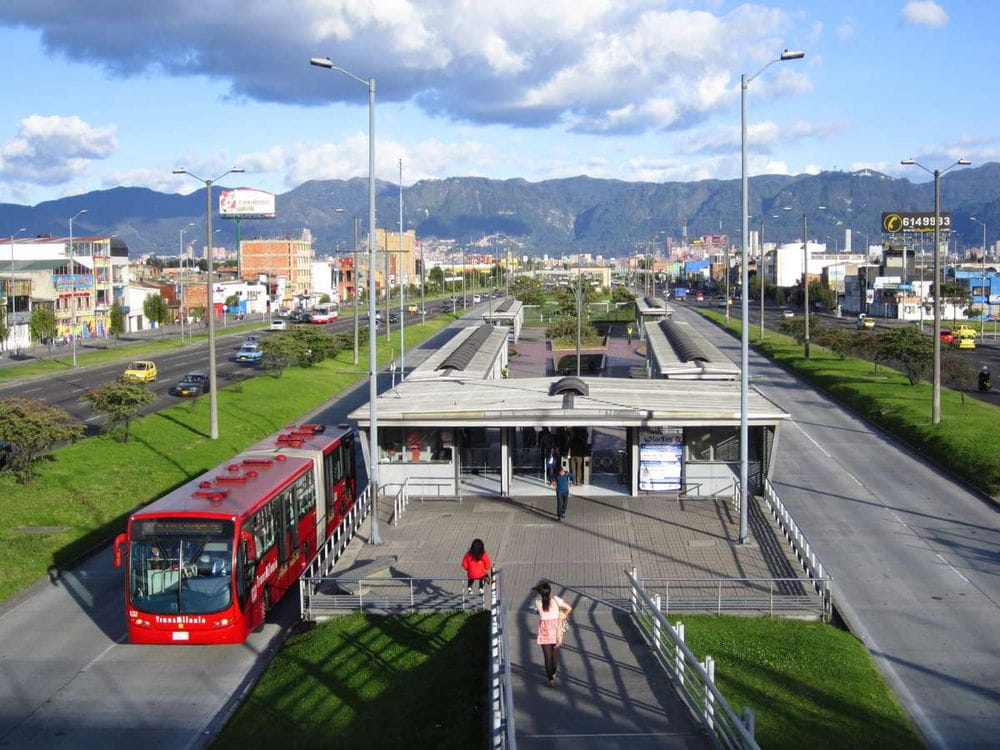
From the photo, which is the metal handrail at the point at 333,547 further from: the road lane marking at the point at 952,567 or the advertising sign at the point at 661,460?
the road lane marking at the point at 952,567

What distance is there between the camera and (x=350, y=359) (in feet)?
237

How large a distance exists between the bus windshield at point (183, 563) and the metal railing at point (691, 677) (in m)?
6.48

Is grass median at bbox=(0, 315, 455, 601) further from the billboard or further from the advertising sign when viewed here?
the billboard

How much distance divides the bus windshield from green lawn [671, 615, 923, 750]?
727cm

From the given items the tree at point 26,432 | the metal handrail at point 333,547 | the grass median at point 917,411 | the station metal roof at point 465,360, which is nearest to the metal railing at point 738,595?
the metal handrail at point 333,547

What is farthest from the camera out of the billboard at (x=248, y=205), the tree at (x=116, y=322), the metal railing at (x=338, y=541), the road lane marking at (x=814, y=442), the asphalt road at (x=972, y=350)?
the billboard at (x=248, y=205)

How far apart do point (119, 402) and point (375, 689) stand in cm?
2366

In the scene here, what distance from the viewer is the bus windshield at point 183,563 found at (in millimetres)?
17922

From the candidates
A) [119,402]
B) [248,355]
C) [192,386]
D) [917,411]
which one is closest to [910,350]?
[917,411]

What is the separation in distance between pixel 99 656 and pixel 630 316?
337 feet

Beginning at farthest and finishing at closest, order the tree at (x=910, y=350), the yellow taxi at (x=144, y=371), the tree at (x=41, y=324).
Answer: the tree at (x=41, y=324) → the yellow taxi at (x=144, y=371) → the tree at (x=910, y=350)

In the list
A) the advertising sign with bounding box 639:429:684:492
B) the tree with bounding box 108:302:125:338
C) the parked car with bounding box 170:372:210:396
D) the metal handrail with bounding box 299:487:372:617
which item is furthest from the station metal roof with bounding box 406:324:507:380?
the tree with bounding box 108:302:125:338

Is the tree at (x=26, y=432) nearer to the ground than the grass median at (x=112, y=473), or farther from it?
farther from it

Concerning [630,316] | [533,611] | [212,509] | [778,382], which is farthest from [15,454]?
[630,316]
